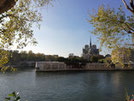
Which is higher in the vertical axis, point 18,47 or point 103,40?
point 103,40

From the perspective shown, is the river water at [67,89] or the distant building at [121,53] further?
the river water at [67,89]

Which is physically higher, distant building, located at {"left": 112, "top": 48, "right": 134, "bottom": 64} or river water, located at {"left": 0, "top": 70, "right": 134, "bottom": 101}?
distant building, located at {"left": 112, "top": 48, "right": 134, "bottom": 64}

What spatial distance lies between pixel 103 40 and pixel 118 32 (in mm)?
1275

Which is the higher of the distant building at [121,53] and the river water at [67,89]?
the distant building at [121,53]

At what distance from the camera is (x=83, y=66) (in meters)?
78.1

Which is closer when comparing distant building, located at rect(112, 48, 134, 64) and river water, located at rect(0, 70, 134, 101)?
distant building, located at rect(112, 48, 134, 64)

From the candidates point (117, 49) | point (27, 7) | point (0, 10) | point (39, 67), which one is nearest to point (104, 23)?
point (117, 49)

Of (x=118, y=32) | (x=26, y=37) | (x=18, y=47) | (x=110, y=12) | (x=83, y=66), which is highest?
(x=110, y=12)

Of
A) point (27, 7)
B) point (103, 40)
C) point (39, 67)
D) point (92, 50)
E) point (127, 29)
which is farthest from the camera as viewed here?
point (92, 50)

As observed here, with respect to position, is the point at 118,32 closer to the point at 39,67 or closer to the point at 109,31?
the point at 109,31

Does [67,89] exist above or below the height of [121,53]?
below

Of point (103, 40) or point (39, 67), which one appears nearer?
point (103, 40)

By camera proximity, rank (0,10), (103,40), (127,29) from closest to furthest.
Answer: (0,10) → (127,29) → (103,40)

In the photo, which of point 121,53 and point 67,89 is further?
point 67,89
